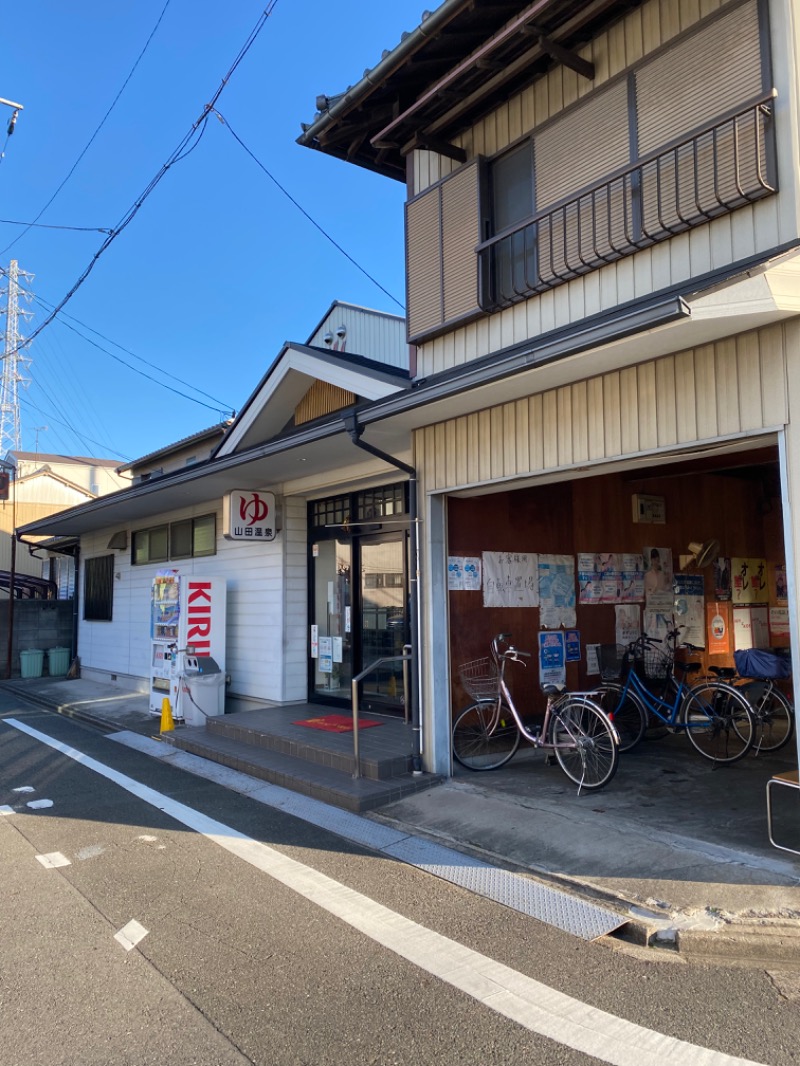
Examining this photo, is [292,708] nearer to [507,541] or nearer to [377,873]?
[507,541]

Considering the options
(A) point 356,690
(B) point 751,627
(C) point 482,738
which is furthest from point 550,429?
(B) point 751,627

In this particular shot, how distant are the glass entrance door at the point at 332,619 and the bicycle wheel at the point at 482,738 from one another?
2874mm

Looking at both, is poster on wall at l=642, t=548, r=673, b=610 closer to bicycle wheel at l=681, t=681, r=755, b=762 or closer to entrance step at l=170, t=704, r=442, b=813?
bicycle wheel at l=681, t=681, r=755, b=762

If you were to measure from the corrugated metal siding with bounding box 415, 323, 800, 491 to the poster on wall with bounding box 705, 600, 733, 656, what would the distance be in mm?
4870

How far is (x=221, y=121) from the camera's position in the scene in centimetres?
A: 991

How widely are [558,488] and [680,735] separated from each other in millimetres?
3204

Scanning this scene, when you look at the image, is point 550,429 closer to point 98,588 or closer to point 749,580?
point 749,580

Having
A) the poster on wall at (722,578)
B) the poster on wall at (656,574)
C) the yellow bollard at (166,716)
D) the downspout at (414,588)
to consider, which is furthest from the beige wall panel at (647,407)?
the yellow bollard at (166,716)

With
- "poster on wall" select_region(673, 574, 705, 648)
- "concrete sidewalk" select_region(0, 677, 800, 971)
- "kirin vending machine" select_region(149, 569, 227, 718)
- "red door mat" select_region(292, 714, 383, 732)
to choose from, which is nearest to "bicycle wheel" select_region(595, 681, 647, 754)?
"concrete sidewalk" select_region(0, 677, 800, 971)

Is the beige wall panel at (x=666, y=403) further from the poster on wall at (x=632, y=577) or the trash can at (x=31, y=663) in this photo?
the trash can at (x=31, y=663)

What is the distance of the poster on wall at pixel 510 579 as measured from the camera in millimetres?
7816

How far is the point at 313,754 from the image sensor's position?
765 cm

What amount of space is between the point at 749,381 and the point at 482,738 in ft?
13.5

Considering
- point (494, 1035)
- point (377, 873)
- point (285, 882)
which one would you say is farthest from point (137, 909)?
point (494, 1035)
